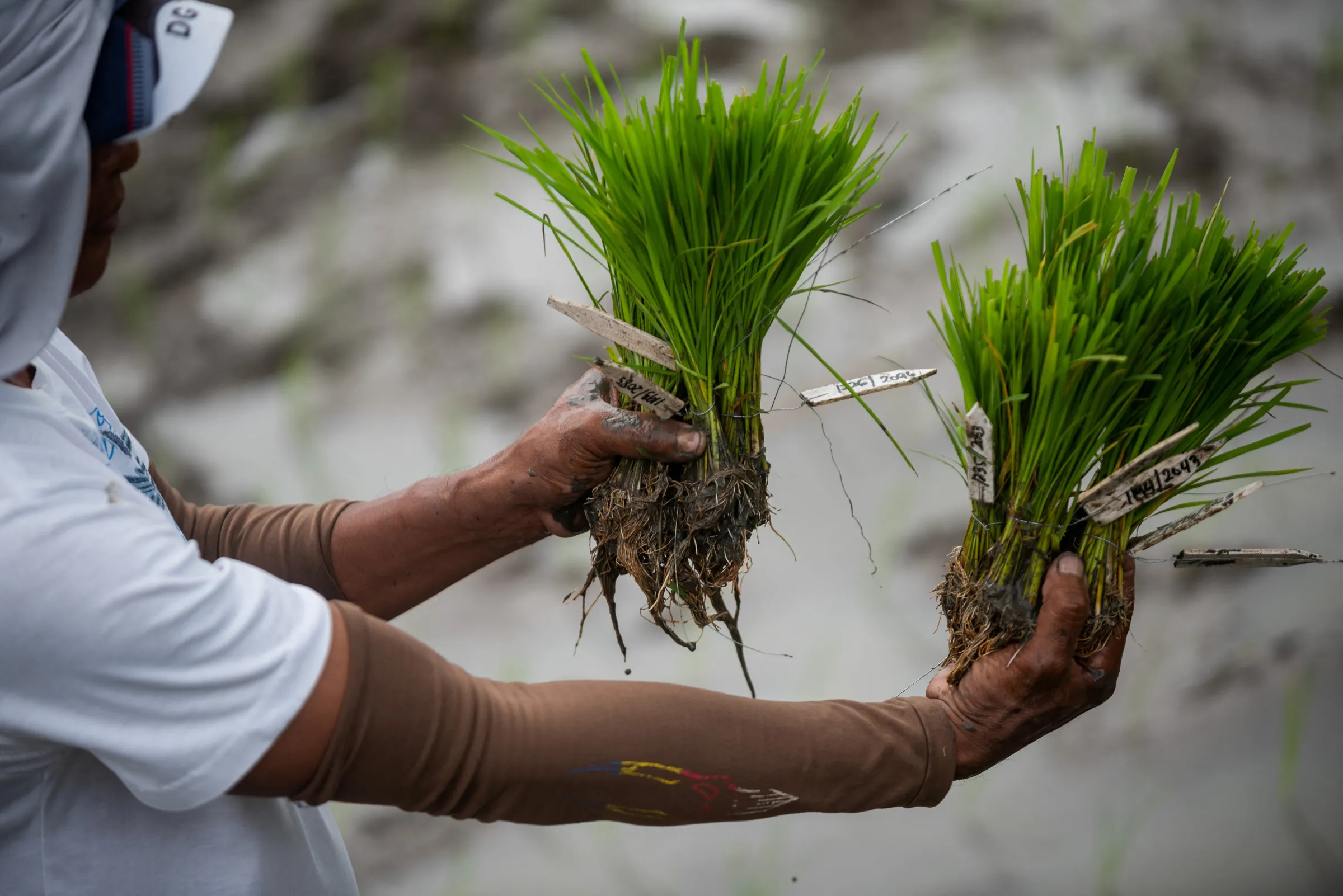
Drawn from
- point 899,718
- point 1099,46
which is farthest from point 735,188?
point 1099,46

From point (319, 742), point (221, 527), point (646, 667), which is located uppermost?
point (319, 742)

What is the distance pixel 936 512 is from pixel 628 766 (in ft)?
3.77

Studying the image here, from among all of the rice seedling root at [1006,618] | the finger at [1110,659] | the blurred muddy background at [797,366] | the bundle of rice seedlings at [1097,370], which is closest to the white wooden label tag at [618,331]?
the bundle of rice seedlings at [1097,370]

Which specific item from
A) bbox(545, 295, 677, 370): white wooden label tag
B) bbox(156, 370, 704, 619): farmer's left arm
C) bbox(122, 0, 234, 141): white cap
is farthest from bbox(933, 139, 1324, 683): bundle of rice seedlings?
bbox(122, 0, 234, 141): white cap

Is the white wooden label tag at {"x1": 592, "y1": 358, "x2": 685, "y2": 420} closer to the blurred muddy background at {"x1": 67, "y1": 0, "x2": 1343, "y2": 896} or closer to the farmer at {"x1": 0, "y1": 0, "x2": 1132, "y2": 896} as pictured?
the farmer at {"x1": 0, "y1": 0, "x2": 1132, "y2": 896}

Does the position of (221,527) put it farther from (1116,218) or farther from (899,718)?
(1116,218)

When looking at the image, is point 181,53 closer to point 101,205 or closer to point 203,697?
point 101,205

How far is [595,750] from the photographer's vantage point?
71 cm

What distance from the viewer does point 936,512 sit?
1737 mm

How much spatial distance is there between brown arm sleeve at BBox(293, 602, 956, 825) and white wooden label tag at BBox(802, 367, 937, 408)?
315 millimetres

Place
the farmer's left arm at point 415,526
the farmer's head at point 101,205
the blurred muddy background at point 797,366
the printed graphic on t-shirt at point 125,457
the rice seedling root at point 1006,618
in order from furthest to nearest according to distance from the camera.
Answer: the blurred muddy background at point 797,366
the farmer's left arm at point 415,526
the rice seedling root at point 1006,618
the printed graphic on t-shirt at point 125,457
the farmer's head at point 101,205

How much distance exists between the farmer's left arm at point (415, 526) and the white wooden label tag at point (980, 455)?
379 millimetres

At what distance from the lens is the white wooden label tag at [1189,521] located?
35.1 inches

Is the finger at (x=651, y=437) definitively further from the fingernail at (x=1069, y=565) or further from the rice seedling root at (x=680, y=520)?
the fingernail at (x=1069, y=565)
